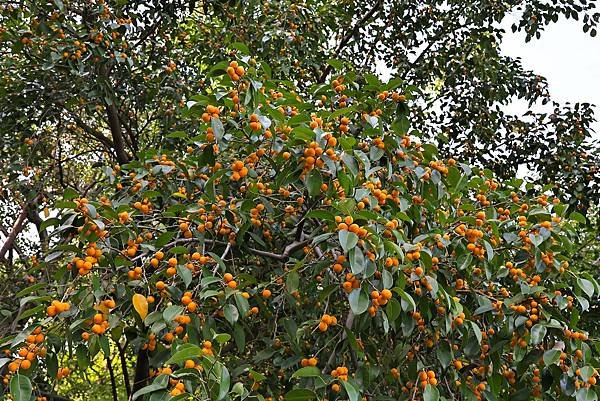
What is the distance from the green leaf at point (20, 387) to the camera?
1.57 m

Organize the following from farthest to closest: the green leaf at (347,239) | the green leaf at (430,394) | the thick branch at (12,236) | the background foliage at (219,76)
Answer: the thick branch at (12,236)
the background foliage at (219,76)
the green leaf at (430,394)
the green leaf at (347,239)

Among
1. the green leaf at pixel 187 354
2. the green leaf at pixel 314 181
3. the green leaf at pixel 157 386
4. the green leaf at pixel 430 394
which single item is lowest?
the green leaf at pixel 430 394

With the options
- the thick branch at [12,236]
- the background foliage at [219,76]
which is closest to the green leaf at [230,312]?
the background foliage at [219,76]

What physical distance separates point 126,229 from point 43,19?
189cm

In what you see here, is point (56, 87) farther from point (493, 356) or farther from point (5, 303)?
point (493, 356)

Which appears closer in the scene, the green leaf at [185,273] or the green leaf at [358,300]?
the green leaf at [358,300]

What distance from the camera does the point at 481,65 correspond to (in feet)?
15.0

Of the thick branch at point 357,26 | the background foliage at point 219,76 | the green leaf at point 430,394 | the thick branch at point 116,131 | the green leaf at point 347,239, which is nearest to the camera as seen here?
the green leaf at point 347,239

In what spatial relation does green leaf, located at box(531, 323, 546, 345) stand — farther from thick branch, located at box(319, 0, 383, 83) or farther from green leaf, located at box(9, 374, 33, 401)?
thick branch, located at box(319, 0, 383, 83)

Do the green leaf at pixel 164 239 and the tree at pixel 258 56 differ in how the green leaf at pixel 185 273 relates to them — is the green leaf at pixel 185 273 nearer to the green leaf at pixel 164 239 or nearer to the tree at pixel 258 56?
the green leaf at pixel 164 239

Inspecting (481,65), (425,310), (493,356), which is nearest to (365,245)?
(425,310)

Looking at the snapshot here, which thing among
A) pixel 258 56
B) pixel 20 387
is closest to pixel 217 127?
pixel 20 387

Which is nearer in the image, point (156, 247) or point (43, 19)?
point (156, 247)

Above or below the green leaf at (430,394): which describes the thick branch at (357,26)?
above
